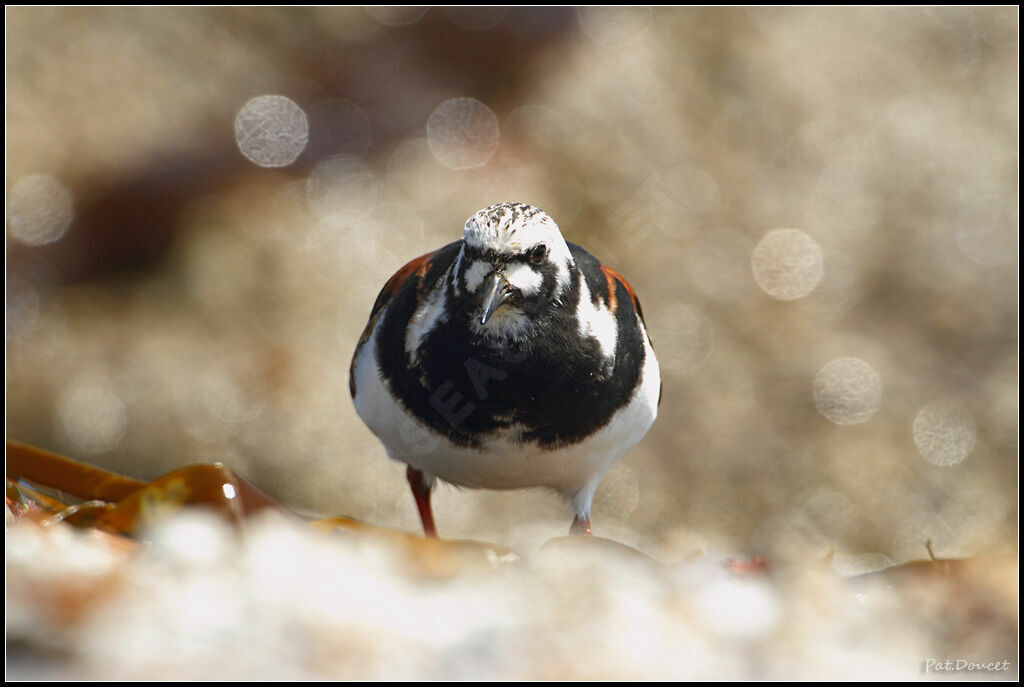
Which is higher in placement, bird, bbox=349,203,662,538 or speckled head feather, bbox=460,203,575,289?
speckled head feather, bbox=460,203,575,289

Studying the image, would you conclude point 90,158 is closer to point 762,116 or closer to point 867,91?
point 762,116

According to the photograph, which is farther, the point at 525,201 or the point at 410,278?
the point at 525,201

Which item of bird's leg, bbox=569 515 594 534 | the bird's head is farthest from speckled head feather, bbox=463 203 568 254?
bird's leg, bbox=569 515 594 534

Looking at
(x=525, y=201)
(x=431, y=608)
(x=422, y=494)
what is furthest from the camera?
(x=525, y=201)

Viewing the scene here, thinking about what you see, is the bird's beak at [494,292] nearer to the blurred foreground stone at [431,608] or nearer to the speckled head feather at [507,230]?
the speckled head feather at [507,230]

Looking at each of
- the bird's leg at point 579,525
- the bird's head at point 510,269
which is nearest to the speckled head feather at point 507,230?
the bird's head at point 510,269

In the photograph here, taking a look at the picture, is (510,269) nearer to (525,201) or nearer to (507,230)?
(507,230)

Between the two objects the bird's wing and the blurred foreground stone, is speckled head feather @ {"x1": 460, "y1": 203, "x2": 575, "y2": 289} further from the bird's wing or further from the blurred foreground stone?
the blurred foreground stone

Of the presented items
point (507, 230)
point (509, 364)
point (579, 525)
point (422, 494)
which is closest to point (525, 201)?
point (422, 494)
